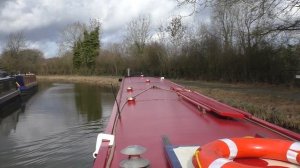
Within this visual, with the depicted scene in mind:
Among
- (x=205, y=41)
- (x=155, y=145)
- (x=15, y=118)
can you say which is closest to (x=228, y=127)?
(x=155, y=145)

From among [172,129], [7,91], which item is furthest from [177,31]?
[172,129]

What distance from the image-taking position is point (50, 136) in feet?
31.4

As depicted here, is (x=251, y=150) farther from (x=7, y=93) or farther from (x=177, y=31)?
(x=177, y=31)

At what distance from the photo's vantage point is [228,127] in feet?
13.3

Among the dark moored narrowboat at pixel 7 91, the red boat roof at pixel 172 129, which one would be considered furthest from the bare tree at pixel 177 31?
the red boat roof at pixel 172 129

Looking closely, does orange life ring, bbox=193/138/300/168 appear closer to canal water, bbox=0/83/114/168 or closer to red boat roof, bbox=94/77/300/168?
red boat roof, bbox=94/77/300/168

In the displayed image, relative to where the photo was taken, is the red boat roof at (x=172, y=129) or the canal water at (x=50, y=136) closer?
the red boat roof at (x=172, y=129)

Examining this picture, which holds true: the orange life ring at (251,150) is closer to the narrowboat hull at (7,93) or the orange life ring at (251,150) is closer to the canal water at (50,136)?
the canal water at (50,136)

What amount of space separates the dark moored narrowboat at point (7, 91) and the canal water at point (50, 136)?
662mm

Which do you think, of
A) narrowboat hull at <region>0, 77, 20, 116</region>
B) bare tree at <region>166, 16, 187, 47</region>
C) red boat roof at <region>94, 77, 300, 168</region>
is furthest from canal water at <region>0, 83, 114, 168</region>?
bare tree at <region>166, 16, 187, 47</region>

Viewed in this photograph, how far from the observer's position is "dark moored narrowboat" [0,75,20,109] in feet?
50.6

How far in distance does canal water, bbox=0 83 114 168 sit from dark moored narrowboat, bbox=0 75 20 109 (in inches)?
26.0

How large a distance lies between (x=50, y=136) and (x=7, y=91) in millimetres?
7861

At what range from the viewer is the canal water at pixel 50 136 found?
24.2ft
